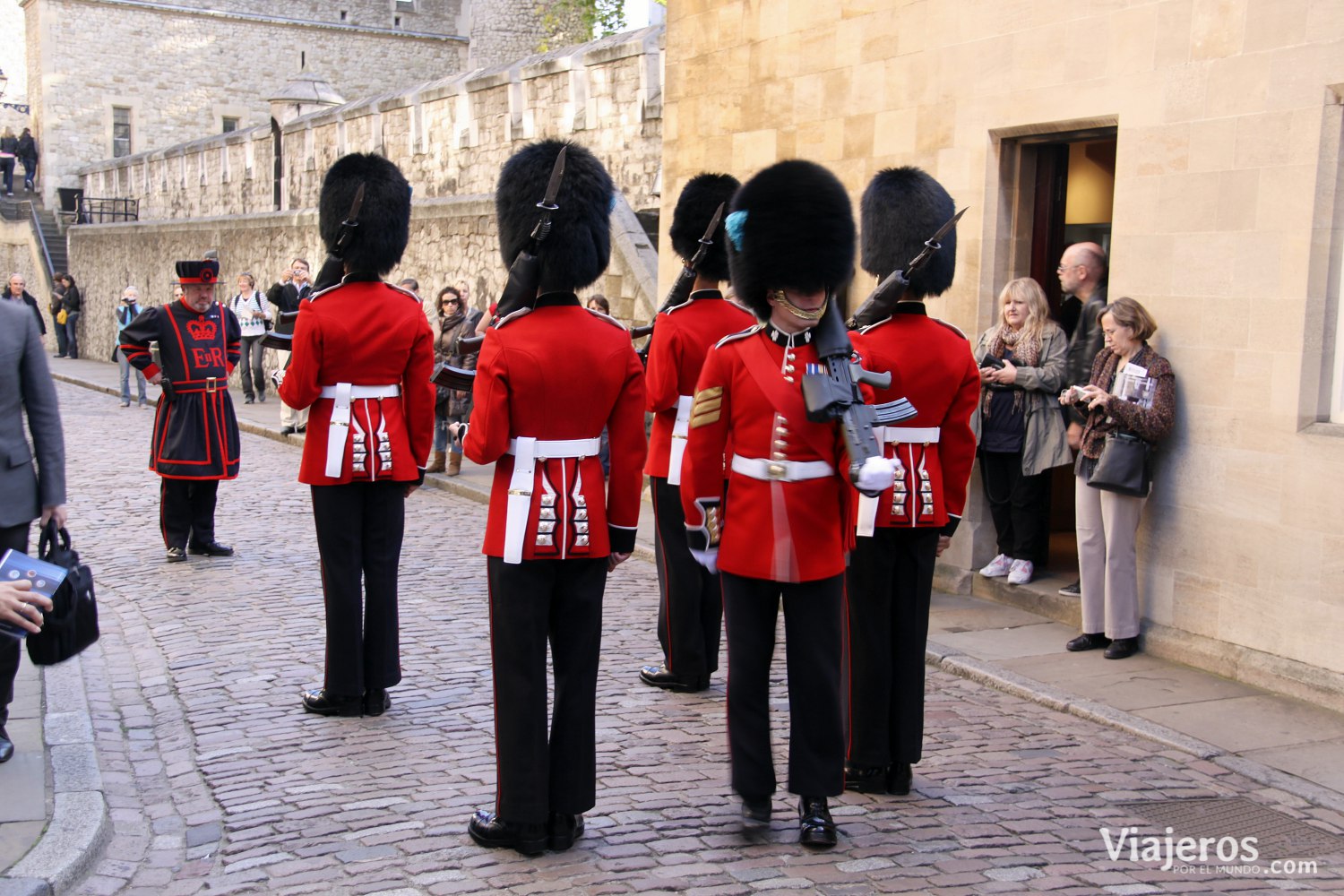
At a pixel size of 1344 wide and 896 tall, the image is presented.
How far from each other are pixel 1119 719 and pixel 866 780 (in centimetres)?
142

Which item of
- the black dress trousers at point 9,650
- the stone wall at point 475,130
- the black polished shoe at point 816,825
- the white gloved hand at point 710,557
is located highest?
the stone wall at point 475,130

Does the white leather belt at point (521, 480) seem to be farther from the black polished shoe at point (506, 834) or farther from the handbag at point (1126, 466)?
the handbag at point (1126, 466)

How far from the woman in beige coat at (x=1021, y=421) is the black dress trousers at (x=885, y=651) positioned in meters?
2.82

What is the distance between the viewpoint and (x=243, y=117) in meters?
45.4

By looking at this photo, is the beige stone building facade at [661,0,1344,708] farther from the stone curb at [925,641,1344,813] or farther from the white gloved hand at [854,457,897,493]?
the white gloved hand at [854,457,897,493]

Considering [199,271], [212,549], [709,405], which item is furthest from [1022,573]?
[199,271]

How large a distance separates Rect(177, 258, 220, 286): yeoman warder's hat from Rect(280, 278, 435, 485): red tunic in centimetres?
346

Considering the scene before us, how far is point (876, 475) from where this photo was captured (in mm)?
3877

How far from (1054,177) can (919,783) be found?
4.26 metres

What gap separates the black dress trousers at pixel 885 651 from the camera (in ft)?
15.6

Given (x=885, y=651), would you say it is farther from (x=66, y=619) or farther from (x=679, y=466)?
(x=66, y=619)

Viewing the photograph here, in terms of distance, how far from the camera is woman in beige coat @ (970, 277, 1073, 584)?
7426 millimetres

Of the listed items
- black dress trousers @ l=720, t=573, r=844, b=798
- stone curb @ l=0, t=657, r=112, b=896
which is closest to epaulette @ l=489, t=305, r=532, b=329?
black dress trousers @ l=720, t=573, r=844, b=798

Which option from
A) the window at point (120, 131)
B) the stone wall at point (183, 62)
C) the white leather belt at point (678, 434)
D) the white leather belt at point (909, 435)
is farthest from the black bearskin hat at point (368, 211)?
the window at point (120, 131)
